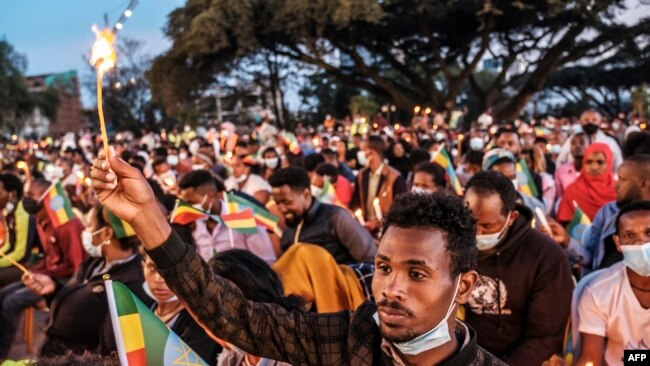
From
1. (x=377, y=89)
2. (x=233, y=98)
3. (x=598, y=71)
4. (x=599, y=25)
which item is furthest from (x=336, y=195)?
(x=598, y=71)

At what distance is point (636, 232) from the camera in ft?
10.5

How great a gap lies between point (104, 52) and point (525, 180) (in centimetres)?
592

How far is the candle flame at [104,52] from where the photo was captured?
1826mm

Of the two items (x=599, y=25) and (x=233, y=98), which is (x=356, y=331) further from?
(x=233, y=98)

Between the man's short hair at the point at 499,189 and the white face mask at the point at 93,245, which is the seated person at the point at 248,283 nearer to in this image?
the man's short hair at the point at 499,189

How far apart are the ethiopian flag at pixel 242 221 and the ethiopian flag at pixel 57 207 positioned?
6.73 ft

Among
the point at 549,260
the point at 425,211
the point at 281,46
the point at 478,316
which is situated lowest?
the point at 478,316

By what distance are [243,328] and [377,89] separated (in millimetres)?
31971

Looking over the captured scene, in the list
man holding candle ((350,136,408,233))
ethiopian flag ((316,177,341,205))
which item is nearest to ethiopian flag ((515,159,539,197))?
man holding candle ((350,136,408,233))

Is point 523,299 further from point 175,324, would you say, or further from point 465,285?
point 175,324

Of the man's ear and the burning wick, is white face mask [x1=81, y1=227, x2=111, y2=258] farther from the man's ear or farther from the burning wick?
the man's ear

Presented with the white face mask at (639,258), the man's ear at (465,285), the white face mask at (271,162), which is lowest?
the white face mask at (639,258)

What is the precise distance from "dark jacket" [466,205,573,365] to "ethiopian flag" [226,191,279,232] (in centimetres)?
264

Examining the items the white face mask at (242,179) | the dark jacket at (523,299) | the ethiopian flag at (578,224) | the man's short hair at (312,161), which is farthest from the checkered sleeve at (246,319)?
the man's short hair at (312,161)
